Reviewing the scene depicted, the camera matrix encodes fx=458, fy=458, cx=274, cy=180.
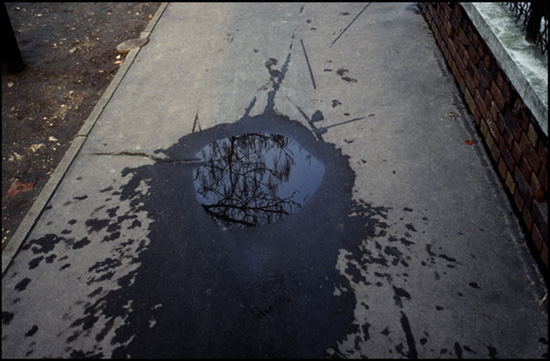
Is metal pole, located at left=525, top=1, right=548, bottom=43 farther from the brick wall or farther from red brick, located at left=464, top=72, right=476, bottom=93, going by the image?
red brick, located at left=464, top=72, right=476, bottom=93

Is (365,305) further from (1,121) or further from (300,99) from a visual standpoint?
(1,121)

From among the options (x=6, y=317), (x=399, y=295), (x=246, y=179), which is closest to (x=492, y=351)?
(x=399, y=295)

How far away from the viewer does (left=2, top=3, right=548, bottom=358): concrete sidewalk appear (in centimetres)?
299

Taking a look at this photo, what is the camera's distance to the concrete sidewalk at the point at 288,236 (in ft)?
9.81

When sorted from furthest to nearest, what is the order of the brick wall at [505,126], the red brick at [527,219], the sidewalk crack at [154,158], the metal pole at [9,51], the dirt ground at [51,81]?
the metal pole at [9,51], the dirt ground at [51,81], the sidewalk crack at [154,158], the red brick at [527,219], the brick wall at [505,126]

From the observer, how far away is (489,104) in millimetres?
4152

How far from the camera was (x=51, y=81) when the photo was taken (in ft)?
20.4

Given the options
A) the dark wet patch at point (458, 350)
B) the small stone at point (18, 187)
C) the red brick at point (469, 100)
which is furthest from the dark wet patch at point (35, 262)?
the red brick at point (469, 100)

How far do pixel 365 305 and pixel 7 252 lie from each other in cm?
284

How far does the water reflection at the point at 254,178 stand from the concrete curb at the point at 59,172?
134 centimetres

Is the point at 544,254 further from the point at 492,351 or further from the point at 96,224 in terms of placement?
the point at 96,224

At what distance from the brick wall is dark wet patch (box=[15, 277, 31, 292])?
3733 mm

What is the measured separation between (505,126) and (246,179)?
2258 mm

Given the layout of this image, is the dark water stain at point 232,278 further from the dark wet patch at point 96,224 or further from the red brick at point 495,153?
the red brick at point 495,153
